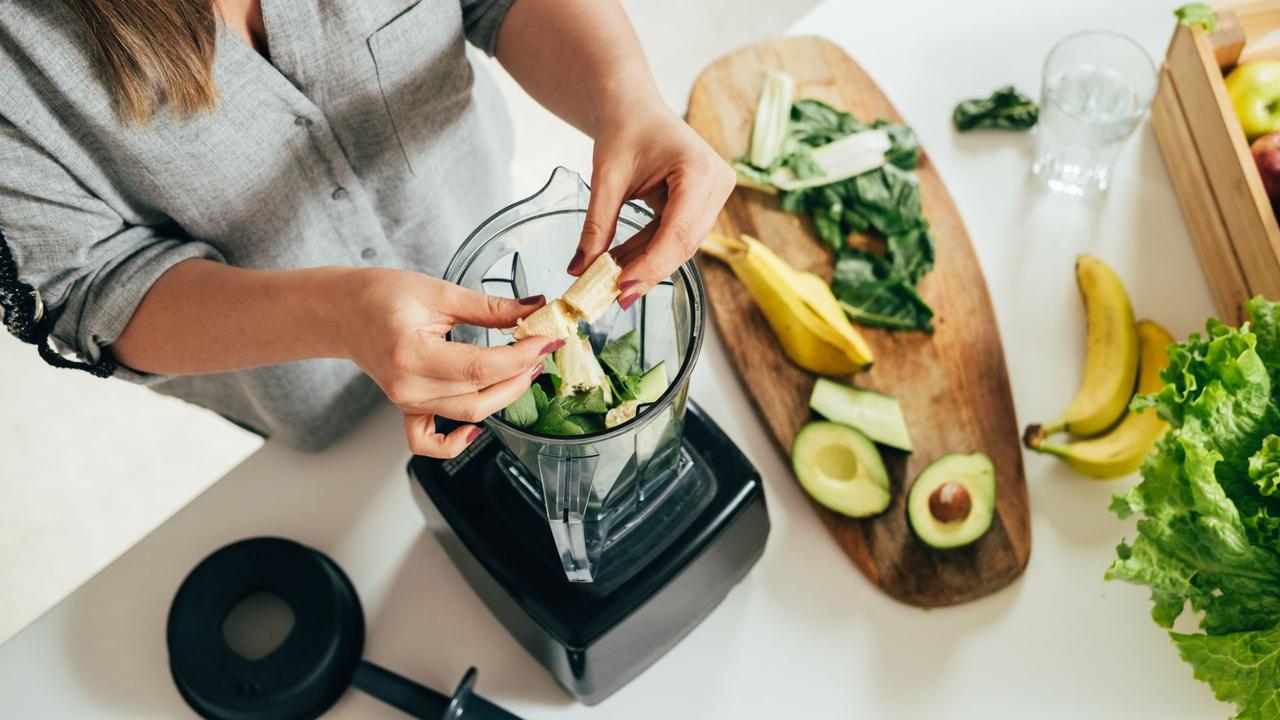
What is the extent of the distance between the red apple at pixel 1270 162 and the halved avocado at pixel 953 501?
1.64 feet

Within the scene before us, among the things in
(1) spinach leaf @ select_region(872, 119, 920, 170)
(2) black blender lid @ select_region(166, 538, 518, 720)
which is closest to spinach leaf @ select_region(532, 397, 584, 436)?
(2) black blender lid @ select_region(166, 538, 518, 720)

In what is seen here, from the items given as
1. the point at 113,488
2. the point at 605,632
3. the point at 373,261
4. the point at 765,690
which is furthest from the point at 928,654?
the point at 113,488

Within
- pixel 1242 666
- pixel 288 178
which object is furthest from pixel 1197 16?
pixel 288 178

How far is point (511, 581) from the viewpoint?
934 millimetres

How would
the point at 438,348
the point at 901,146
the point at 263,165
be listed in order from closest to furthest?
1. the point at 438,348
2. the point at 263,165
3. the point at 901,146

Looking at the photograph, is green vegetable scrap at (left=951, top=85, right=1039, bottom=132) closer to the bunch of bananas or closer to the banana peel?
the bunch of bananas

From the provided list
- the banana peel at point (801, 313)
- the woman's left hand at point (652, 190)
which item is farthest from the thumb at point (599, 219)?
the banana peel at point (801, 313)

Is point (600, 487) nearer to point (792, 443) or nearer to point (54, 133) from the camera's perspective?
point (792, 443)

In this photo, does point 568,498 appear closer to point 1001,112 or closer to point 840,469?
point 840,469

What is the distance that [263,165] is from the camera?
38.0 inches

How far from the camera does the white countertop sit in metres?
1.04

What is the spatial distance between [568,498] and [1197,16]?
1045 mm

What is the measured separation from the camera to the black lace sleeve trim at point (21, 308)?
843 millimetres

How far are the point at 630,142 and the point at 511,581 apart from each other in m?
0.44
